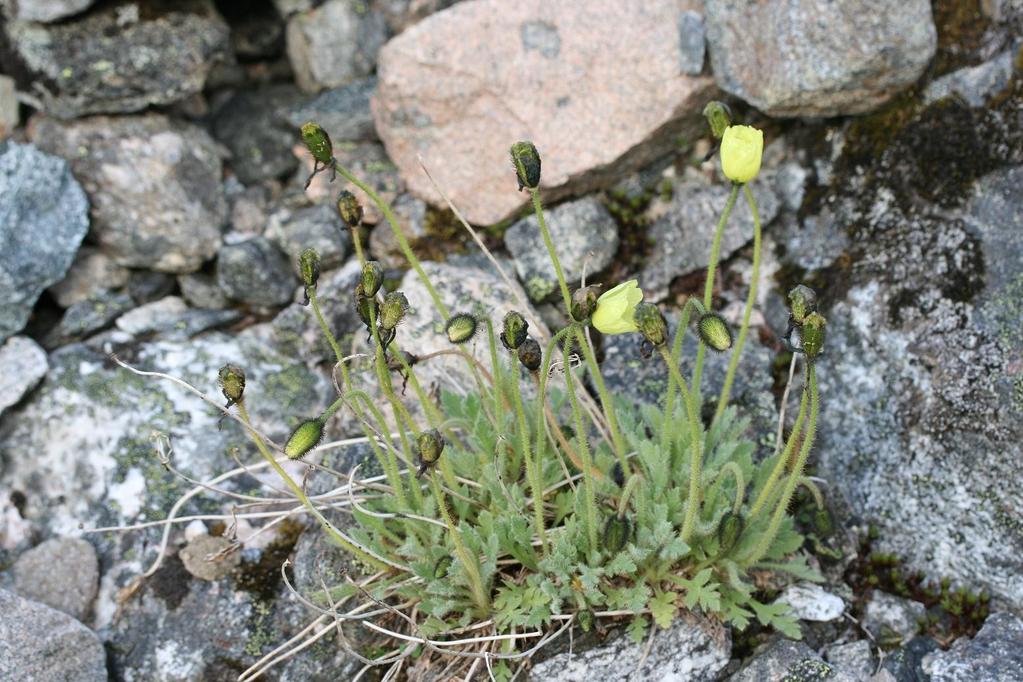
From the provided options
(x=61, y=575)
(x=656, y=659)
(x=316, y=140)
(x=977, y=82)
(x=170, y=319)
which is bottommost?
(x=61, y=575)

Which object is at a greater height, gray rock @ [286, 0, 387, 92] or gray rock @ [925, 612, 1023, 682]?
Answer: gray rock @ [286, 0, 387, 92]

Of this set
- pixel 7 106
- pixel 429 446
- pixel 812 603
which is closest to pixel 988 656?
pixel 812 603

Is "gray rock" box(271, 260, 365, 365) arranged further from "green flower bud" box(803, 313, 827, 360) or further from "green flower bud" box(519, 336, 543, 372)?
"green flower bud" box(803, 313, 827, 360)

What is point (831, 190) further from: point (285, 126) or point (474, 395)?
point (285, 126)

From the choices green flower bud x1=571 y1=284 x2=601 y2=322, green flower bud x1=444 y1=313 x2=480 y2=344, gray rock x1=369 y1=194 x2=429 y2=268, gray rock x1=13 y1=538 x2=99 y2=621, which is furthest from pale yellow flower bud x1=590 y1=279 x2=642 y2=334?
gray rock x1=13 y1=538 x2=99 y2=621

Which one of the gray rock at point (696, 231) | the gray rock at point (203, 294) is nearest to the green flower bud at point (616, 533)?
the gray rock at point (696, 231)

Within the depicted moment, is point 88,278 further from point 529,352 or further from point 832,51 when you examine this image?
point 832,51

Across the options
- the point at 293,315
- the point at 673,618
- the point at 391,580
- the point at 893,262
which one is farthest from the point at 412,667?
the point at 893,262

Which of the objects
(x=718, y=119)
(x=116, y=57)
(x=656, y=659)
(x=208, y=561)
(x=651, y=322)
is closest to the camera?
(x=651, y=322)
